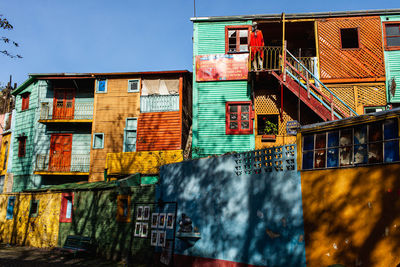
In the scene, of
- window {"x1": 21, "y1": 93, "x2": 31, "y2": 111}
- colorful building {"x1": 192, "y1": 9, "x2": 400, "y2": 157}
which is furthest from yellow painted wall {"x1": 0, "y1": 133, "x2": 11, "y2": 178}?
colorful building {"x1": 192, "y1": 9, "x2": 400, "y2": 157}

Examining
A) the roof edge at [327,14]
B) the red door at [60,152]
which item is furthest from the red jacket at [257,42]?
the red door at [60,152]

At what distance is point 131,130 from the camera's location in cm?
2022

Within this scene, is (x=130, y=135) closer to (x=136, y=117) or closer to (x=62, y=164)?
(x=136, y=117)

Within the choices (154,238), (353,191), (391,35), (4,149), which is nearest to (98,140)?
(4,149)

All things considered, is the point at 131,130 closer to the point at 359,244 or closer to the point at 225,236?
the point at 225,236

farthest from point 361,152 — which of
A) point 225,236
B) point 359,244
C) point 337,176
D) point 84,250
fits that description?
point 84,250

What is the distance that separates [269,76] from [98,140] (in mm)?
11991

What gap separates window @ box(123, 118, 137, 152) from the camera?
20.0 m

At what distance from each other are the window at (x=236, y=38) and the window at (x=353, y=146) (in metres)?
9.72

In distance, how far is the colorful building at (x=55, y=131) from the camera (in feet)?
72.4

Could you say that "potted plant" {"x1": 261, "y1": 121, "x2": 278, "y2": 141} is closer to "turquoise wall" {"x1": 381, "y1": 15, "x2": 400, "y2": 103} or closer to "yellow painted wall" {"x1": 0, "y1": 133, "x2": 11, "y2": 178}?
"turquoise wall" {"x1": 381, "y1": 15, "x2": 400, "y2": 103}

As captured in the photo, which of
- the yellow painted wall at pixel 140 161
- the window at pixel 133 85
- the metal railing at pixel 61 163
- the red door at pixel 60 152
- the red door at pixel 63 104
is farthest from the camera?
the red door at pixel 63 104

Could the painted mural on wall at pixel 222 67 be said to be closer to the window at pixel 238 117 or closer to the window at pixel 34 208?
the window at pixel 238 117

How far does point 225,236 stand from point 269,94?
28.3 feet
